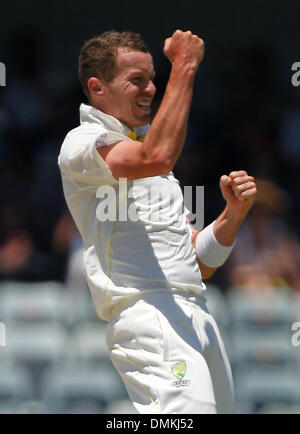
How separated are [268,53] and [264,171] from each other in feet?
4.35

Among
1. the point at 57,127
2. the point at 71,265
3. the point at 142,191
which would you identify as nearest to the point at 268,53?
the point at 57,127

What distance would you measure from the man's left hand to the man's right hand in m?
0.54

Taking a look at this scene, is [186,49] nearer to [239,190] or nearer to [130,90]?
[130,90]

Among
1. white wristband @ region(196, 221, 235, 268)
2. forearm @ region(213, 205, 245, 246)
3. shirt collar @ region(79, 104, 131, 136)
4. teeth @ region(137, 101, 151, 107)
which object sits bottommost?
white wristband @ region(196, 221, 235, 268)

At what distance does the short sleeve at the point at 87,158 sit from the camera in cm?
323

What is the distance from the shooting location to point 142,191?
132 inches

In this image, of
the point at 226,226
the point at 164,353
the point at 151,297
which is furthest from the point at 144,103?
the point at 164,353

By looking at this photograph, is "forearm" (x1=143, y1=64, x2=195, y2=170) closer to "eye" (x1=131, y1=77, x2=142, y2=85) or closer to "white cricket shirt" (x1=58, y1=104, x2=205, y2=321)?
"white cricket shirt" (x1=58, y1=104, x2=205, y2=321)

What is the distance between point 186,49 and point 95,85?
45 cm

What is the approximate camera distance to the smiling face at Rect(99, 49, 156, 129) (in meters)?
3.42

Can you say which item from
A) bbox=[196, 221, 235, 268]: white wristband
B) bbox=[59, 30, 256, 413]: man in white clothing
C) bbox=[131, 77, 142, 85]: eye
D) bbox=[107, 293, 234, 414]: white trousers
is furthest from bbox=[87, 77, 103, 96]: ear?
bbox=[107, 293, 234, 414]: white trousers

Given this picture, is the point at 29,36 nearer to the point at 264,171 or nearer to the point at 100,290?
the point at 264,171

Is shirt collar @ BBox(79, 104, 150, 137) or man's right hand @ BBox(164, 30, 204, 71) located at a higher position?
man's right hand @ BBox(164, 30, 204, 71)

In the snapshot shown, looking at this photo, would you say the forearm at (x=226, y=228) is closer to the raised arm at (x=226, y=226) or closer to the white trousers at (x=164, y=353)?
the raised arm at (x=226, y=226)
